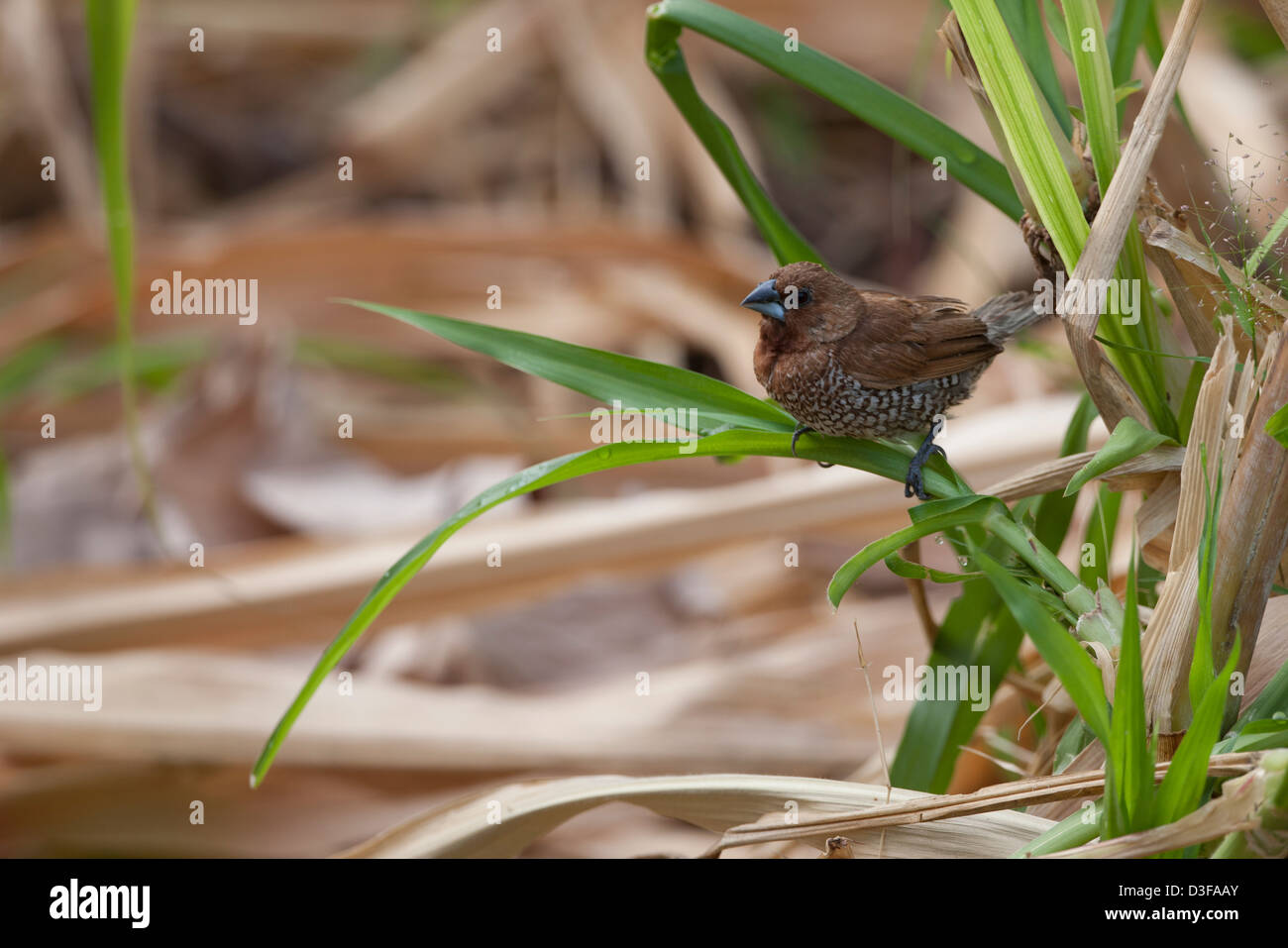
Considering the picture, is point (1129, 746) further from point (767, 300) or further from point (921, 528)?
point (767, 300)

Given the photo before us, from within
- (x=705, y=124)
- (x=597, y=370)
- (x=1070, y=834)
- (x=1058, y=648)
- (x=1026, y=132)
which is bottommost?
(x=1070, y=834)

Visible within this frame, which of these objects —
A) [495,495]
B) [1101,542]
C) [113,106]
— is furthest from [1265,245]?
[113,106]

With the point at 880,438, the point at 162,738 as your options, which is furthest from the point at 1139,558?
the point at 162,738

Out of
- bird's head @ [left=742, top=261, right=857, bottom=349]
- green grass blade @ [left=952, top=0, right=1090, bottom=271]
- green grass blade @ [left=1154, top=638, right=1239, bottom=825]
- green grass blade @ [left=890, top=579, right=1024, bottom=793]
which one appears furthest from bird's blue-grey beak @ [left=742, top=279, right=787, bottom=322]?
green grass blade @ [left=1154, top=638, right=1239, bottom=825]

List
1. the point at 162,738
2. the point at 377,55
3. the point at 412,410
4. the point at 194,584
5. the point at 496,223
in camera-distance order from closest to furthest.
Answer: the point at 162,738 → the point at 194,584 → the point at 496,223 → the point at 412,410 → the point at 377,55

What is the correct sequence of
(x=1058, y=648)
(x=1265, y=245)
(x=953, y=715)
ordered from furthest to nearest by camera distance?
(x=953, y=715)
(x=1265, y=245)
(x=1058, y=648)

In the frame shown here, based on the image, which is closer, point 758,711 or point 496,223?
point 758,711
